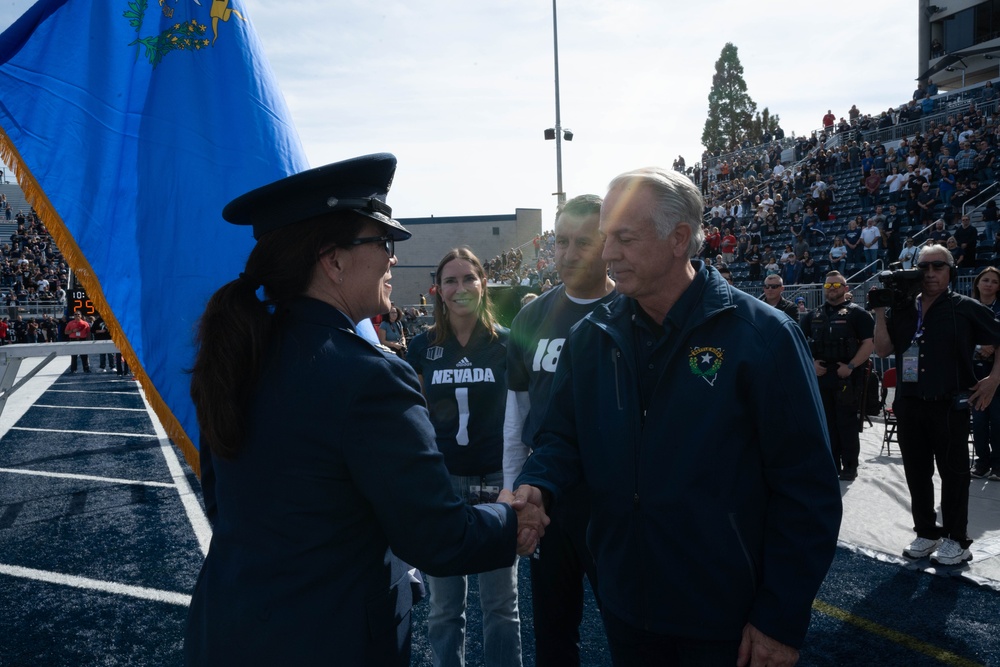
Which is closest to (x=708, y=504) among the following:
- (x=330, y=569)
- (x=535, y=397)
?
(x=330, y=569)

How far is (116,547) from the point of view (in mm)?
5539

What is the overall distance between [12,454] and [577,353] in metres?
9.35

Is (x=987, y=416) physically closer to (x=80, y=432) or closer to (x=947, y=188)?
(x=80, y=432)

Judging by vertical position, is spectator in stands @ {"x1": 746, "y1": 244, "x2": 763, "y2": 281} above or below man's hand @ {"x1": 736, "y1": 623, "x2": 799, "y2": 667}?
above

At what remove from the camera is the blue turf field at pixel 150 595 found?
3.80 meters

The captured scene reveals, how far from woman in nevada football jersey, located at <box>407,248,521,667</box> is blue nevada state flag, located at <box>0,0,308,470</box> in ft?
3.40

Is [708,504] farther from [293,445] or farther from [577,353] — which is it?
[293,445]

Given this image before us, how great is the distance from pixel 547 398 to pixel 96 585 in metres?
3.59

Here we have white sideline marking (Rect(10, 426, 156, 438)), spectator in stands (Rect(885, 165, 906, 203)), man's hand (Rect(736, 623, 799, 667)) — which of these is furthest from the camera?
spectator in stands (Rect(885, 165, 906, 203))

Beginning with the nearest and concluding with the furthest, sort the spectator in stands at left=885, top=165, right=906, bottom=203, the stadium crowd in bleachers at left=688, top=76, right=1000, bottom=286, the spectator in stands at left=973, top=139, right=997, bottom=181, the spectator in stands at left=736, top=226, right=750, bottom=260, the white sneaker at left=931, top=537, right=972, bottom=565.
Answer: the white sneaker at left=931, top=537, right=972, bottom=565 → the stadium crowd in bleachers at left=688, top=76, right=1000, bottom=286 → the spectator in stands at left=973, top=139, right=997, bottom=181 → the spectator in stands at left=885, top=165, right=906, bottom=203 → the spectator in stands at left=736, top=226, right=750, bottom=260

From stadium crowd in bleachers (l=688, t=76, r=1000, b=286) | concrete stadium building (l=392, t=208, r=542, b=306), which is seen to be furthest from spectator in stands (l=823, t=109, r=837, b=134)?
concrete stadium building (l=392, t=208, r=542, b=306)

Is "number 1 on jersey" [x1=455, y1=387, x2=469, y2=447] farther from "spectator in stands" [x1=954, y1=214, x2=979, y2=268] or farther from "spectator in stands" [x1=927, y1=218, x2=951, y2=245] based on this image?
"spectator in stands" [x1=927, y1=218, x2=951, y2=245]

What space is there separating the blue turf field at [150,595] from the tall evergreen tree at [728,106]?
59.6 metres

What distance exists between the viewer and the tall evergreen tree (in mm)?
60625
